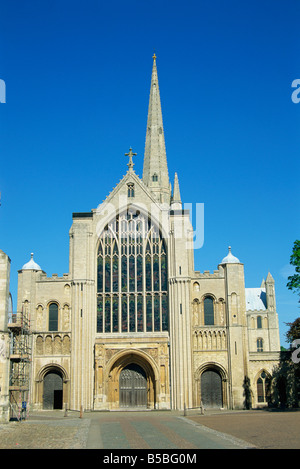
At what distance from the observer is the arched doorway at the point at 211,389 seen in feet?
156

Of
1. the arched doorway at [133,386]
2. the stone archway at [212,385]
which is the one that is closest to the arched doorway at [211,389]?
the stone archway at [212,385]

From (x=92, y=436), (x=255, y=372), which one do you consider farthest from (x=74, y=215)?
(x=92, y=436)

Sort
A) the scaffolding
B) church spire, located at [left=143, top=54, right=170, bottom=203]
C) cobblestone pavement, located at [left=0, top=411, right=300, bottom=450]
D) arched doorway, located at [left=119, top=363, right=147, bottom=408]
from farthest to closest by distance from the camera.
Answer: church spire, located at [left=143, top=54, right=170, bottom=203], arched doorway, located at [left=119, top=363, right=147, bottom=408], the scaffolding, cobblestone pavement, located at [left=0, top=411, right=300, bottom=450]

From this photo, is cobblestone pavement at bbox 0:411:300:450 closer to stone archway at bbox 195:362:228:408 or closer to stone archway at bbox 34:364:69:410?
stone archway at bbox 34:364:69:410

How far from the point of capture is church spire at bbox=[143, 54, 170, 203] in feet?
195

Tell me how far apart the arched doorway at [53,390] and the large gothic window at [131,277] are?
516 centimetres

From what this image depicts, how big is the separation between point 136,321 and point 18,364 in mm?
10331

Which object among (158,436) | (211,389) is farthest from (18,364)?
(158,436)

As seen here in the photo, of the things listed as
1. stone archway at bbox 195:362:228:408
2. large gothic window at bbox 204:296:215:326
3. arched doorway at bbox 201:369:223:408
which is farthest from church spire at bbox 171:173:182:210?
arched doorway at bbox 201:369:223:408

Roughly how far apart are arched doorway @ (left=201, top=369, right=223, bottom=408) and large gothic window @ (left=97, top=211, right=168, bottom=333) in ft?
17.0

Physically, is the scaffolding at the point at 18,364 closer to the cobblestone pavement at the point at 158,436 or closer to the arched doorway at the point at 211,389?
the cobblestone pavement at the point at 158,436

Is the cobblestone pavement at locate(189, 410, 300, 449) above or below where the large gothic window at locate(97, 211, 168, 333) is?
below
